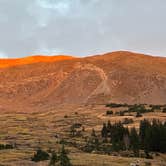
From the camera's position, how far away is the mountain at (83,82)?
143 m

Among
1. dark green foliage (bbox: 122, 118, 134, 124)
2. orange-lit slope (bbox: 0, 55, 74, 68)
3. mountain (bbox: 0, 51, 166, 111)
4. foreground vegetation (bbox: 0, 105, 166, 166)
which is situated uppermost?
orange-lit slope (bbox: 0, 55, 74, 68)

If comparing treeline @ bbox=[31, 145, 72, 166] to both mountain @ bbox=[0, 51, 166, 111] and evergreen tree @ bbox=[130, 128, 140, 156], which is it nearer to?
evergreen tree @ bbox=[130, 128, 140, 156]

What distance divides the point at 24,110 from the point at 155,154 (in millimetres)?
87848

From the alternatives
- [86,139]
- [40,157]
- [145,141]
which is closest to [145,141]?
[145,141]

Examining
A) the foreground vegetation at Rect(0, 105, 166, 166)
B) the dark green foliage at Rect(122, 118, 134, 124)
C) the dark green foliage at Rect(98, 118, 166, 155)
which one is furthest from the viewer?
the dark green foliage at Rect(122, 118, 134, 124)

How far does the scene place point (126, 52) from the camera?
188250mm

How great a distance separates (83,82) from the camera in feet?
508

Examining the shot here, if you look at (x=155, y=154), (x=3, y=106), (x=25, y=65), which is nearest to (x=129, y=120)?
→ (x=155, y=154)

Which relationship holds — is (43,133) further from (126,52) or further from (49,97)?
(126,52)

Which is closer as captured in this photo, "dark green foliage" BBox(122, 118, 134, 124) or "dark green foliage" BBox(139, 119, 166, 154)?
"dark green foliage" BBox(139, 119, 166, 154)

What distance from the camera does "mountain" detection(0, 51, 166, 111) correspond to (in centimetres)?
14338

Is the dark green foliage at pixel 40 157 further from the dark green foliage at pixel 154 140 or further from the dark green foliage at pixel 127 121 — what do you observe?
the dark green foliage at pixel 127 121

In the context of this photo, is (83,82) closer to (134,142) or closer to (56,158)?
(134,142)

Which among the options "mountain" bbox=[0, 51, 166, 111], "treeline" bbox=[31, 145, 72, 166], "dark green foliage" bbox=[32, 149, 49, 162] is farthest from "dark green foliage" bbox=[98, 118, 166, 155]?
"mountain" bbox=[0, 51, 166, 111]
